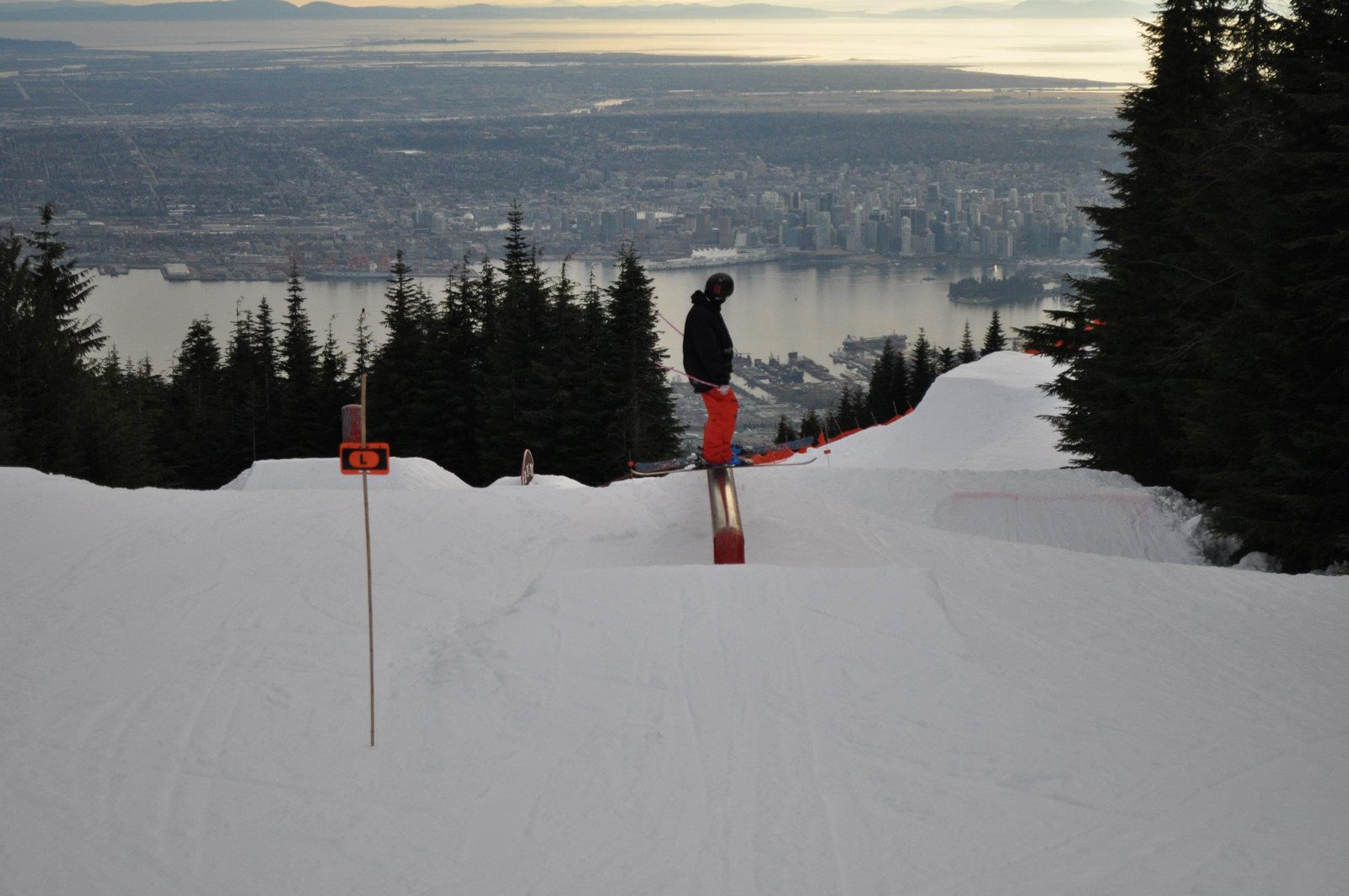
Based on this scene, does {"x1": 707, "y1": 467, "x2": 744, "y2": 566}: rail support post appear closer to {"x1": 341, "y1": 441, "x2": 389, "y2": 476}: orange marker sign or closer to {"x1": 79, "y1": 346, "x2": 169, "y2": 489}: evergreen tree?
{"x1": 341, "y1": 441, "x2": 389, "y2": 476}: orange marker sign

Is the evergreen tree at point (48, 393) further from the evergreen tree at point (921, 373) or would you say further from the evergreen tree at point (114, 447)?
the evergreen tree at point (921, 373)

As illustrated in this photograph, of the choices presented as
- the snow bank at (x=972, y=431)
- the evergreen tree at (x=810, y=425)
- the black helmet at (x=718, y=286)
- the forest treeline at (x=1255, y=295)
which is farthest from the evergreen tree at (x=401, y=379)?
the black helmet at (x=718, y=286)

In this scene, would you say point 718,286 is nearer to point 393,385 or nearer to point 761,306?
point 393,385

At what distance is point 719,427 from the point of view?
12.0 m

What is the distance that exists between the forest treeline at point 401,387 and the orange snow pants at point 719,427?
1776 centimetres

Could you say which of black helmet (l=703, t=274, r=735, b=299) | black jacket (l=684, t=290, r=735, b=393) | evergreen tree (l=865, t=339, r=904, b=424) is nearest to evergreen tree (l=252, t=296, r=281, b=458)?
evergreen tree (l=865, t=339, r=904, b=424)

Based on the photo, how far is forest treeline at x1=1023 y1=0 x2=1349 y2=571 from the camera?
13320 mm

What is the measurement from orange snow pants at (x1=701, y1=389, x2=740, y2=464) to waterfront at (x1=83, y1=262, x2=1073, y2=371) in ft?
179

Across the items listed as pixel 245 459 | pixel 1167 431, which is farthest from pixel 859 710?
pixel 245 459

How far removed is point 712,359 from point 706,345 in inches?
6.4

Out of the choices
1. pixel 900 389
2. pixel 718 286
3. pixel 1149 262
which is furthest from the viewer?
pixel 900 389

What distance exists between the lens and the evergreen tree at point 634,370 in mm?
38781

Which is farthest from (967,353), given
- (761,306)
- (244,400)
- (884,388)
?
(244,400)

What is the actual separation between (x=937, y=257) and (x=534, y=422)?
8115 cm
